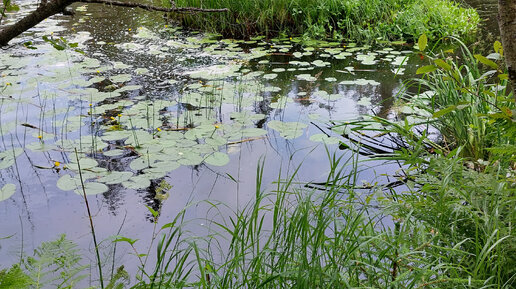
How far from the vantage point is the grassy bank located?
5.69m

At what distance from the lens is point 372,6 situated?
586 centimetres

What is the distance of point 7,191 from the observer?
8.81 feet

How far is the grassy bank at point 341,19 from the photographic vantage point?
5688mm

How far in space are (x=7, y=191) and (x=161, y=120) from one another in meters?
1.18

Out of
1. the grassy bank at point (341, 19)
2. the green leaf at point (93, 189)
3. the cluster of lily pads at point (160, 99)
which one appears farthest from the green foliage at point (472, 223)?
the grassy bank at point (341, 19)

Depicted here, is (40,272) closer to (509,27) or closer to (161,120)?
(509,27)

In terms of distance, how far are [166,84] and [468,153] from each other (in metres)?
2.56

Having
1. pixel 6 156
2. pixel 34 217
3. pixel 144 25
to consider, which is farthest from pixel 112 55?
pixel 34 217

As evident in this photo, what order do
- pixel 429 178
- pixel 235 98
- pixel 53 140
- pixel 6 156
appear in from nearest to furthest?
pixel 429 178 < pixel 6 156 < pixel 53 140 < pixel 235 98

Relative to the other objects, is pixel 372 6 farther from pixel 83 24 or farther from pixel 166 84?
pixel 83 24

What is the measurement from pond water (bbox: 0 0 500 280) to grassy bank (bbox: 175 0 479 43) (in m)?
0.27

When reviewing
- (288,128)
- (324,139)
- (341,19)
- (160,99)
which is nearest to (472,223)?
(324,139)

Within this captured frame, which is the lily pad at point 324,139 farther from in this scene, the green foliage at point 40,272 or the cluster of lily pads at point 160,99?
the green foliage at point 40,272

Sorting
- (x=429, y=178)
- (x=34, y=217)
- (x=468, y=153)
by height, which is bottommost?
(x=34, y=217)
